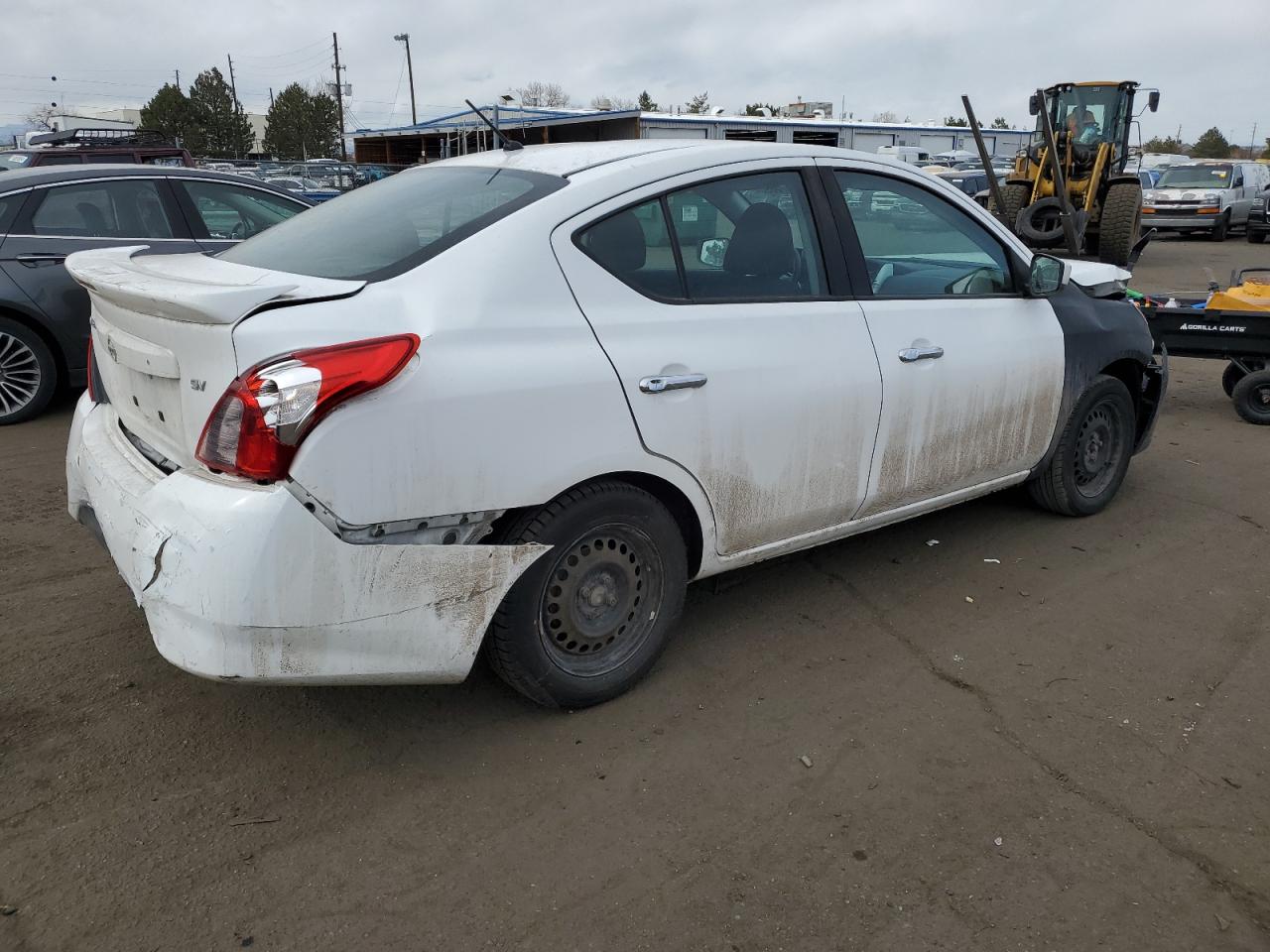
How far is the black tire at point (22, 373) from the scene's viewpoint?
6.43 metres

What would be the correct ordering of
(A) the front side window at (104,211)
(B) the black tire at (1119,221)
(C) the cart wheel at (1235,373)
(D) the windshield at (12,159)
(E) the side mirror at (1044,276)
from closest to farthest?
(E) the side mirror at (1044,276)
(A) the front side window at (104,211)
(C) the cart wheel at (1235,373)
(D) the windshield at (12,159)
(B) the black tire at (1119,221)

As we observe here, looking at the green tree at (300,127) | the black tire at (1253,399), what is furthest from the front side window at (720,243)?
the green tree at (300,127)

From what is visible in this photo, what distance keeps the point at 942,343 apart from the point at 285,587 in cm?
252

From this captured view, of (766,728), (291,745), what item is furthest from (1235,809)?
(291,745)

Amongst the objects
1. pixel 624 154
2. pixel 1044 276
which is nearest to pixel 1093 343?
pixel 1044 276

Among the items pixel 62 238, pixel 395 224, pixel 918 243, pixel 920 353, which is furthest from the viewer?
pixel 62 238

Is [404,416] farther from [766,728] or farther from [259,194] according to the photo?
[259,194]

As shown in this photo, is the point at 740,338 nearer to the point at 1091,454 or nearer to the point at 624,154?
the point at 624,154

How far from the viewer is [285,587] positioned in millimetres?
2379

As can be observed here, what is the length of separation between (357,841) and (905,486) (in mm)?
2315

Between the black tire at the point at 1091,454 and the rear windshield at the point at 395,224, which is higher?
the rear windshield at the point at 395,224

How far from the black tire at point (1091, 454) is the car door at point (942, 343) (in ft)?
1.00

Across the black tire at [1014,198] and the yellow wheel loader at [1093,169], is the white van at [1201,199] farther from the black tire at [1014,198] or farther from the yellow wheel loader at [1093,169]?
the black tire at [1014,198]

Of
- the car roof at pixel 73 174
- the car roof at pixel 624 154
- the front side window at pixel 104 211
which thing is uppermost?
the car roof at pixel 624 154
